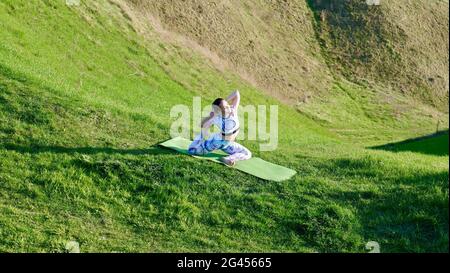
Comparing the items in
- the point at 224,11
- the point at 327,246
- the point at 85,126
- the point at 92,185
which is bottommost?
the point at 327,246

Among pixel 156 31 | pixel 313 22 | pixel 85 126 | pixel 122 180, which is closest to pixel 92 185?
pixel 122 180

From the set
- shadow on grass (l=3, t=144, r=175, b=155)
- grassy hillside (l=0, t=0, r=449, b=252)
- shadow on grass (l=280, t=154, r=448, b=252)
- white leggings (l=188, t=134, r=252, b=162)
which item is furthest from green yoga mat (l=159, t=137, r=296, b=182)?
shadow on grass (l=280, t=154, r=448, b=252)

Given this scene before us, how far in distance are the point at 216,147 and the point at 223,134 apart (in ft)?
1.98

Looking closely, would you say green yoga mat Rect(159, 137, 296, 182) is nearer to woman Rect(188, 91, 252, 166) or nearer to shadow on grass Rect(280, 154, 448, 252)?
woman Rect(188, 91, 252, 166)

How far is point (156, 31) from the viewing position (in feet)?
164

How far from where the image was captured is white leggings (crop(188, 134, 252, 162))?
62.2ft

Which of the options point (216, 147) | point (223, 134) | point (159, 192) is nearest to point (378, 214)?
point (223, 134)

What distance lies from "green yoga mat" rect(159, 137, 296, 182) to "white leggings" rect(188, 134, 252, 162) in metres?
0.24

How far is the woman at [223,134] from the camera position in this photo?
60.7 feet

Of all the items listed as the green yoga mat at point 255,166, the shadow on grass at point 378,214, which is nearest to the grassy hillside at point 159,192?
the shadow on grass at point 378,214
